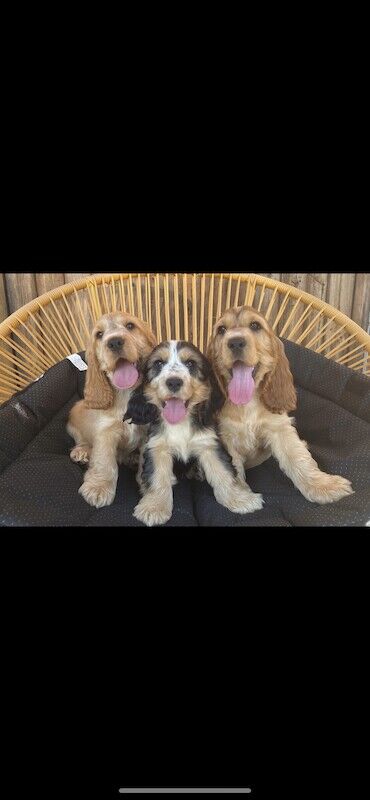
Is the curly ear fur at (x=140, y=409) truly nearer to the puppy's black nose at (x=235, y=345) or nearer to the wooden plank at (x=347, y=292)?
the puppy's black nose at (x=235, y=345)

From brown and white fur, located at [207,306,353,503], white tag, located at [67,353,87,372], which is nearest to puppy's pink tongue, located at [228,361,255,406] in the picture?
brown and white fur, located at [207,306,353,503]

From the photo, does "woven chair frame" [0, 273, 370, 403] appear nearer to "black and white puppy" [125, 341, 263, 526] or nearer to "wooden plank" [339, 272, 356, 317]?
"wooden plank" [339, 272, 356, 317]

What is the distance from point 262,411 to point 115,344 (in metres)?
0.33

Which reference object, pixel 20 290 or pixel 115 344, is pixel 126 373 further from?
pixel 20 290

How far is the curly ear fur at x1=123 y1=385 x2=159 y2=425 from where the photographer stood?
118cm

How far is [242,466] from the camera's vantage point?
1289 millimetres

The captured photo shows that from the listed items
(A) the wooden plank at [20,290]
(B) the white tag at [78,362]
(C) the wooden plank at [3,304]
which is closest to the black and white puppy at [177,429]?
(B) the white tag at [78,362]

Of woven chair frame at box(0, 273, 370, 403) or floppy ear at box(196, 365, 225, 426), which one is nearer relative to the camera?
floppy ear at box(196, 365, 225, 426)

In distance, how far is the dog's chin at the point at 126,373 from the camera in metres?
1.21

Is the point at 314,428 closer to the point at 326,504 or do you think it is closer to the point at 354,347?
the point at 326,504

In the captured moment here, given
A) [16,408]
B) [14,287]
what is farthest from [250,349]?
[14,287]

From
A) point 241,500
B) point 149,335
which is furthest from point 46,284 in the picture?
point 241,500

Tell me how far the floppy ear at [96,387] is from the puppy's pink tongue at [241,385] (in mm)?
267

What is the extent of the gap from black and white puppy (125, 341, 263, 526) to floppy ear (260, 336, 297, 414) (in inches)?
4.0
